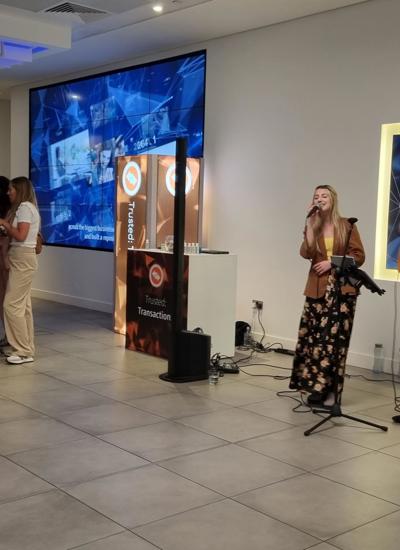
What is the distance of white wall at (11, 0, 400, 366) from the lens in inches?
249

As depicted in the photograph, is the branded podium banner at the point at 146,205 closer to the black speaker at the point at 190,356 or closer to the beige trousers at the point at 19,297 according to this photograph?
the beige trousers at the point at 19,297

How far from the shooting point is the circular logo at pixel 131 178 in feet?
24.8

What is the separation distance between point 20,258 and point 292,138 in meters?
2.95

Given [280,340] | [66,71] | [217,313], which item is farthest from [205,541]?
[66,71]

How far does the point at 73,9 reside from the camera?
273 inches

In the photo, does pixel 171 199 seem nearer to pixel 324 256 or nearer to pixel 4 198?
pixel 4 198

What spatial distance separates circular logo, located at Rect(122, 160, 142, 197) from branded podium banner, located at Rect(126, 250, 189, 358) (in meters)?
0.89

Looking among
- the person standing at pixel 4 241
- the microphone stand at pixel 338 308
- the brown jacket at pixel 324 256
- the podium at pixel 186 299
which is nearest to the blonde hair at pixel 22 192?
the person standing at pixel 4 241

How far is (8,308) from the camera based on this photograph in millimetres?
6164

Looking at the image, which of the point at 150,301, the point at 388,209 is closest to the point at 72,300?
the point at 150,301

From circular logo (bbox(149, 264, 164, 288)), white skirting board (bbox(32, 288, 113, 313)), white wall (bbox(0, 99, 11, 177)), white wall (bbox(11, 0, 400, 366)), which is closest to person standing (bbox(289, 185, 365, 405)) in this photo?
white wall (bbox(11, 0, 400, 366))

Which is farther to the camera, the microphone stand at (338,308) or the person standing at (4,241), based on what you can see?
the person standing at (4,241)

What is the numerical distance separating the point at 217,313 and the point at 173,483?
10.3 ft

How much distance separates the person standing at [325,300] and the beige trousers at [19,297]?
2.48m
